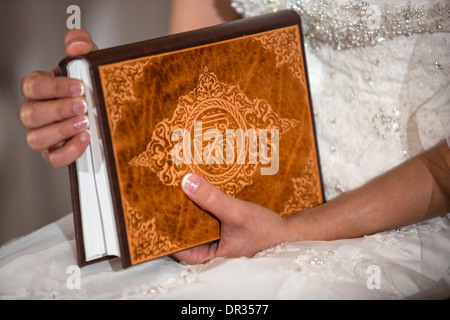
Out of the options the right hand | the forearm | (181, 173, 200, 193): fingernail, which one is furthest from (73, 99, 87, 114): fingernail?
the forearm

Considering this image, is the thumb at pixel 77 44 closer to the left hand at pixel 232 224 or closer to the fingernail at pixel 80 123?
the fingernail at pixel 80 123

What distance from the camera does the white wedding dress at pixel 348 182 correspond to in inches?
20.4

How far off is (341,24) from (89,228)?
56cm

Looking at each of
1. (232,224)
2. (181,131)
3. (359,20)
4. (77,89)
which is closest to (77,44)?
(77,89)

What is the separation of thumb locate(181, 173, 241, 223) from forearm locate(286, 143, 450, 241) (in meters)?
0.11

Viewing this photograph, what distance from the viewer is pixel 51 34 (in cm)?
199

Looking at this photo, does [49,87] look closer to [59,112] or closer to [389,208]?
[59,112]

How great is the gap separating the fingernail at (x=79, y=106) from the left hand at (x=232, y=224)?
16cm

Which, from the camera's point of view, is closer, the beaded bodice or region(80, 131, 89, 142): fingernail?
region(80, 131, 89, 142): fingernail

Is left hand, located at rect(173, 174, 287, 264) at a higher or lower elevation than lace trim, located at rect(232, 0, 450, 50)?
lower

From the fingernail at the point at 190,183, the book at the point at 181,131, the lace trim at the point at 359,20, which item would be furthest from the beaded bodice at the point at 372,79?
the fingernail at the point at 190,183

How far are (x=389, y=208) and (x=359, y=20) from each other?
1.13 ft

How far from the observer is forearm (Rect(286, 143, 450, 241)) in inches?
25.7

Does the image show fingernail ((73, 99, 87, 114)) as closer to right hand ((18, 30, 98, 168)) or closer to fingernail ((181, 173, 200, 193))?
right hand ((18, 30, 98, 168))
